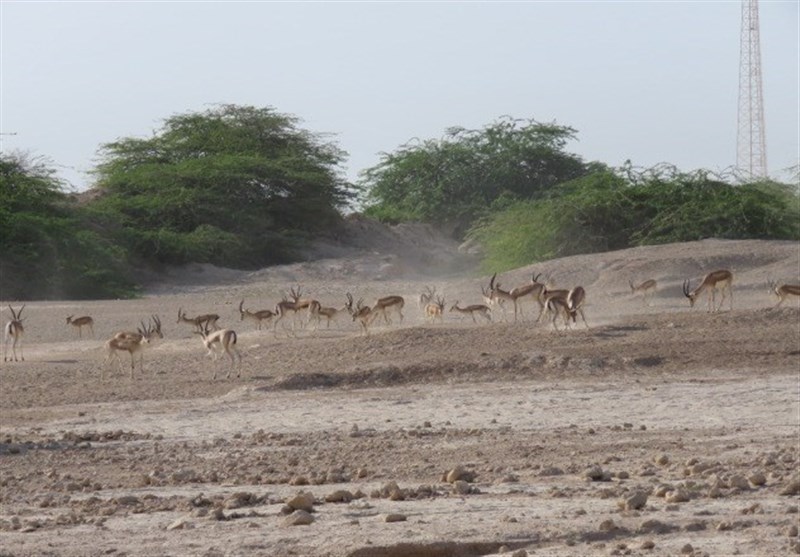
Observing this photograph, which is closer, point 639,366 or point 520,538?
point 520,538

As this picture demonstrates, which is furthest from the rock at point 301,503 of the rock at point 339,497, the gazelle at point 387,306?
the gazelle at point 387,306

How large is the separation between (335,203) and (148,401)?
29097mm

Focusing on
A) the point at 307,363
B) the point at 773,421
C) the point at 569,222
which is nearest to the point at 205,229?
the point at 569,222

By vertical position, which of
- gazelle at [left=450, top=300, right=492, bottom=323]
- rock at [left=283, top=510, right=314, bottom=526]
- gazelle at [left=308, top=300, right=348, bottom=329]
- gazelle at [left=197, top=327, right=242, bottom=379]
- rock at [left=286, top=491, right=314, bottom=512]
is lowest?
rock at [left=283, top=510, right=314, bottom=526]

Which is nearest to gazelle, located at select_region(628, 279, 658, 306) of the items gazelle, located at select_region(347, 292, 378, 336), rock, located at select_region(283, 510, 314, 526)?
gazelle, located at select_region(347, 292, 378, 336)

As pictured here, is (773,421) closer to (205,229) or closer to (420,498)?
(420,498)

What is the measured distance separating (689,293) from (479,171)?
25938 millimetres

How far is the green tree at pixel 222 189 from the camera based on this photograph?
39562 millimetres

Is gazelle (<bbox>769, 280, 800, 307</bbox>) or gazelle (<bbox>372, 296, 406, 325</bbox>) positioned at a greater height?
gazelle (<bbox>372, 296, 406, 325</bbox>)

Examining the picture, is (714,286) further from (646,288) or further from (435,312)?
(435,312)

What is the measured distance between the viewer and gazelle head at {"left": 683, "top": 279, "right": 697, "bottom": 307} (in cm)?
2283

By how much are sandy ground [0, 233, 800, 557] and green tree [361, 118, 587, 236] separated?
21.0 metres

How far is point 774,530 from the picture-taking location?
8.02 metres

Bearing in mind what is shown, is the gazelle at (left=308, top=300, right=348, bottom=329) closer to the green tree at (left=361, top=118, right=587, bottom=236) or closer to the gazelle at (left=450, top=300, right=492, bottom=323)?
the gazelle at (left=450, top=300, right=492, bottom=323)
